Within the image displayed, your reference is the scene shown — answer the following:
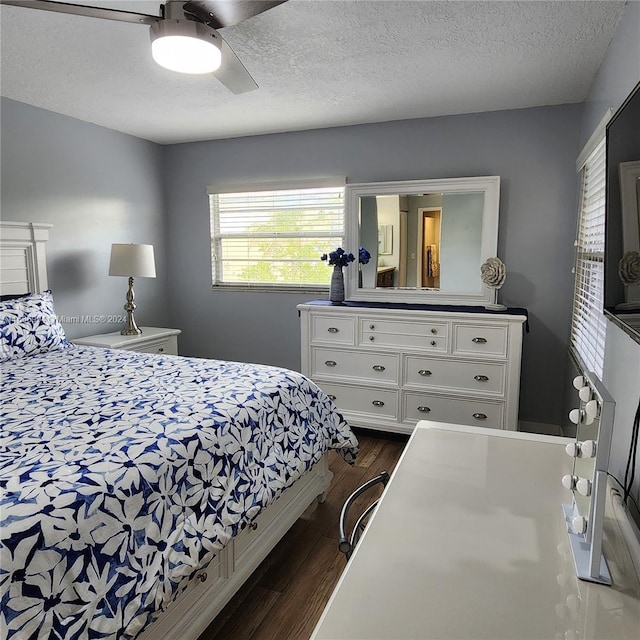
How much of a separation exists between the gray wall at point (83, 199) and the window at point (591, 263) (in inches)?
138

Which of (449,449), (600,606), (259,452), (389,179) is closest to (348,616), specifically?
(600,606)

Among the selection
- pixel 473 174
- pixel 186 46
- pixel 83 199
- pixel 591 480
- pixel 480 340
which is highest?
pixel 186 46

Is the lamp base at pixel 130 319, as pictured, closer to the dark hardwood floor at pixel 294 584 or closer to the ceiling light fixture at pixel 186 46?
the dark hardwood floor at pixel 294 584

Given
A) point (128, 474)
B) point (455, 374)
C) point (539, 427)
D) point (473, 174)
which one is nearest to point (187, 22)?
point (128, 474)

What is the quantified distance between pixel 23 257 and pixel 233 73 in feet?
6.82

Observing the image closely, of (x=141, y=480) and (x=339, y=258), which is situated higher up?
(x=339, y=258)

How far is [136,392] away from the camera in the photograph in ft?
6.87

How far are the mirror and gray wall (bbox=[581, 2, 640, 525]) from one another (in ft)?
3.48

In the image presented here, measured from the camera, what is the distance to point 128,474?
55.7 inches

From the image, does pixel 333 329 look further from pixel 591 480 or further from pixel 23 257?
pixel 591 480

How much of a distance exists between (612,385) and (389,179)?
7.98 feet

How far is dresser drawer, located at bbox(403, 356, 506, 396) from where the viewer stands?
315 centimetres

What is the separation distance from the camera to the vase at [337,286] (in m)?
3.75

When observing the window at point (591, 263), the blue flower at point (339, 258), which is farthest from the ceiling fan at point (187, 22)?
the blue flower at point (339, 258)
